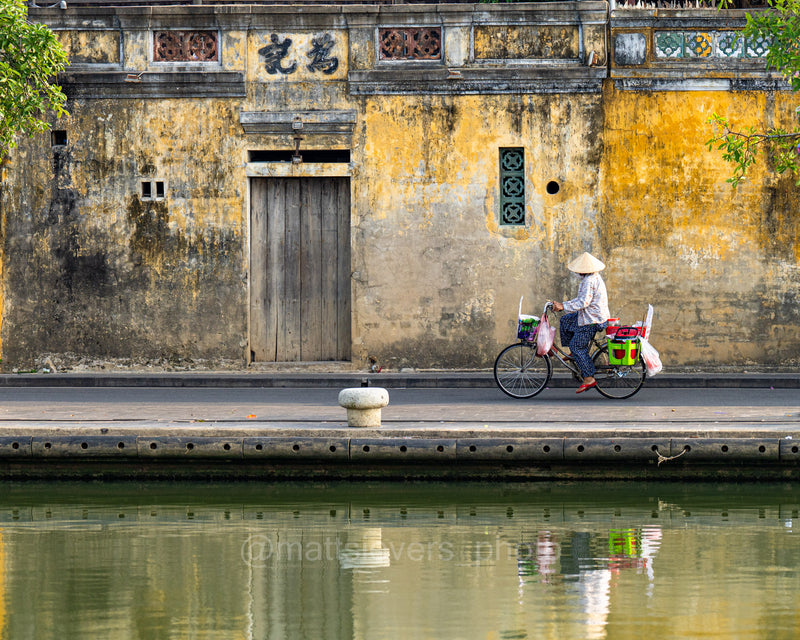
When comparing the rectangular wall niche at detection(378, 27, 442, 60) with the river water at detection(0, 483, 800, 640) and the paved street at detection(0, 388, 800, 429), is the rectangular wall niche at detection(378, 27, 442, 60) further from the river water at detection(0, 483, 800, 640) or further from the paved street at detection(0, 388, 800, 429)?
the river water at detection(0, 483, 800, 640)

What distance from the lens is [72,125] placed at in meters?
18.2

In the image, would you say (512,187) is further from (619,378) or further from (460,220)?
(619,378)

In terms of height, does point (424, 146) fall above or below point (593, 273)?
above

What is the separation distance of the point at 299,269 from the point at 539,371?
16.0 feet

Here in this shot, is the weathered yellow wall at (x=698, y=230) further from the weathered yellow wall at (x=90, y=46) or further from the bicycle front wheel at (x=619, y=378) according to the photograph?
the weathered yellow wall at (x=90, y=46)

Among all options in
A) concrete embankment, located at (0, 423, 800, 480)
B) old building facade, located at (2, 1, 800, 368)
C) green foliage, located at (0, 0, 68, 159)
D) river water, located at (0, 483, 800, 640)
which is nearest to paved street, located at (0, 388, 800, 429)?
concrete embankment, located at (0, 423, 800, 480)

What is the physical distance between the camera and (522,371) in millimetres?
14773

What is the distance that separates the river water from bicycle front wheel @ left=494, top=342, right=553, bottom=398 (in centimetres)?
415

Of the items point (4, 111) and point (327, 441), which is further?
point (4, 111)

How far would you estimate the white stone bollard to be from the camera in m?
10.9

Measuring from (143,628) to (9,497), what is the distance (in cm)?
408

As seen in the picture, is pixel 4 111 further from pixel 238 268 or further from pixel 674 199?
pixel 674 199

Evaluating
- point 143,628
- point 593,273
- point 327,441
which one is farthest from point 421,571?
point 593,273

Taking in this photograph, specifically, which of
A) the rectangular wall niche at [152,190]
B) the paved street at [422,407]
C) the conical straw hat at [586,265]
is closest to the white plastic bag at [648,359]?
the paved street at [422,407]
